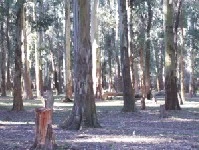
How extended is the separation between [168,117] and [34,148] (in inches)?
409

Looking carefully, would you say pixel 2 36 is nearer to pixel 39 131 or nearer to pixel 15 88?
pixel 15 88

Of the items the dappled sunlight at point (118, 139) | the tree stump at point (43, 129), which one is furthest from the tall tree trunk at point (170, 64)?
the tree stump at point (43, 129)

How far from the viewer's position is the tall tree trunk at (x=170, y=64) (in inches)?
853

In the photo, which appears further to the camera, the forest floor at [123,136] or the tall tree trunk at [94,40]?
the tall tree trunk at [94,40]

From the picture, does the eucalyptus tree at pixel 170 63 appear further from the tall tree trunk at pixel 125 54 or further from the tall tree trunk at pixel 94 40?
the tall tree trunk at pixel 94 40

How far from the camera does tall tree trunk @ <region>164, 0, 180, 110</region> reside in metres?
21.7

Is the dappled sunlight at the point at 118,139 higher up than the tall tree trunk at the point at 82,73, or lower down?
lower down

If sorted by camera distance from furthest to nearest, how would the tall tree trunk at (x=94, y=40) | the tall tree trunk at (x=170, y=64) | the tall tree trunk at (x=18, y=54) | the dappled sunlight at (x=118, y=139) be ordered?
the tall tree trunk at (x=94, y=40)
the tall tree trunk at (x=170, y=64)
the tall tree trunk at (x=18, y=54)
the dappled sunlight at (x=118, y=139)

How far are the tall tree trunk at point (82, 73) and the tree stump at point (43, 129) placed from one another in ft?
13.9

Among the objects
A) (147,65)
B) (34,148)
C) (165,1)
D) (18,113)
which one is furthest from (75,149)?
(147,65)

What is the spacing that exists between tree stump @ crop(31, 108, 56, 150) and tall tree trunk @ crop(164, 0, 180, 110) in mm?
13056

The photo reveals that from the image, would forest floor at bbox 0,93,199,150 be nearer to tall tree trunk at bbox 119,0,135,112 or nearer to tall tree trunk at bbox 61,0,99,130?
tall tree trunk at bbox 61,0,99,130

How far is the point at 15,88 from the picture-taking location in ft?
68.5

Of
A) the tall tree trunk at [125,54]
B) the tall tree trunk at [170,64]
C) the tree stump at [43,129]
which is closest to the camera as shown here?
the tree stump at [43,129]
